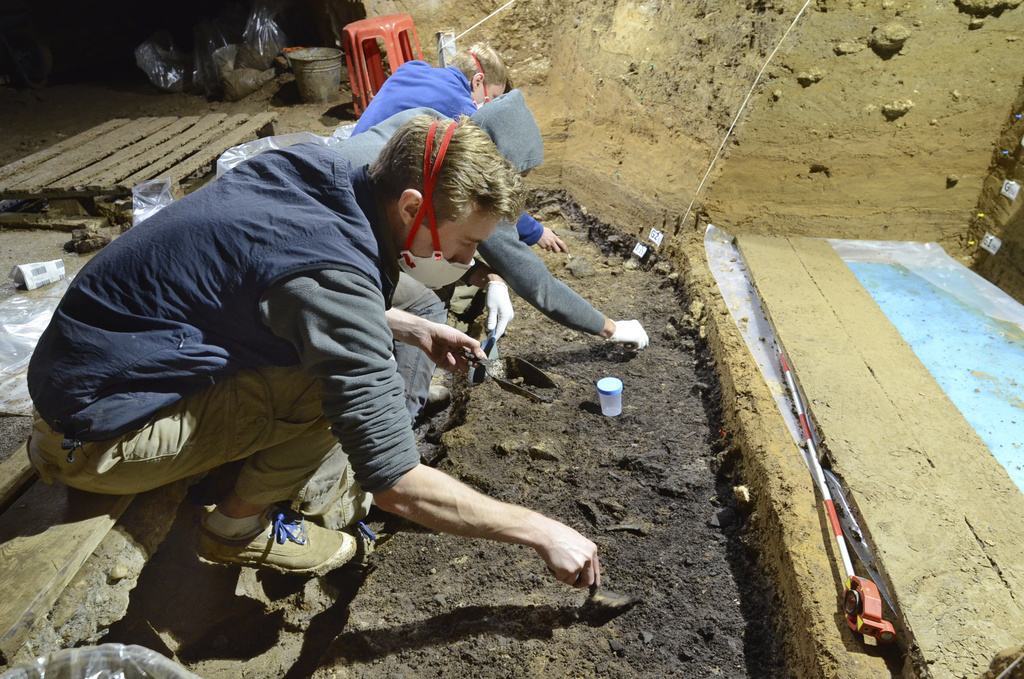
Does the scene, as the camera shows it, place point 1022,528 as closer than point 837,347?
Yes

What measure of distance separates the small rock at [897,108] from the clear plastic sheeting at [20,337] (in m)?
4.43

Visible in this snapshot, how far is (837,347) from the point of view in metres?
2.76

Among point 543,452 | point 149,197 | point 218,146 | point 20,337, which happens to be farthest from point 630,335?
point 218,146

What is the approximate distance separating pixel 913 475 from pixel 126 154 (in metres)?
5.20

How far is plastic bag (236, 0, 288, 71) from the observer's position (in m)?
6.94

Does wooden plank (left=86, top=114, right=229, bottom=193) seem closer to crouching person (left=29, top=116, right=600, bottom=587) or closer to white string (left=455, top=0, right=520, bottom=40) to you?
white string (left=455, top=0, right=520, bottom=40)

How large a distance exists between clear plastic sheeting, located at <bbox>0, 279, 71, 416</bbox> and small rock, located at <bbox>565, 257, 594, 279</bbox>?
2794mm

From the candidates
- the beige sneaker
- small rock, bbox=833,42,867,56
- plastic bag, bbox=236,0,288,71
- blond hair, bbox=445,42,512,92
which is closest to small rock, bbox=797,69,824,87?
small rock, bbox=833,42,867,56

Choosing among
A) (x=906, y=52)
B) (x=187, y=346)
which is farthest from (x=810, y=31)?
(x=187, y=346)

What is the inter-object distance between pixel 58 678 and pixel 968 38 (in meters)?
4.66

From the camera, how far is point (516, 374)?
3.06m

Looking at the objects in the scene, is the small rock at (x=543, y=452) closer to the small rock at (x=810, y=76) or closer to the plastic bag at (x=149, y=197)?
the small rock at (x=810, y=76)

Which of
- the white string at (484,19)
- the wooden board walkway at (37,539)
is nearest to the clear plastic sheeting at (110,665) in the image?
the wooden board walkway at (37,539)

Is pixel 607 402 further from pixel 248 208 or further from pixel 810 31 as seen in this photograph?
pixel 810 31
